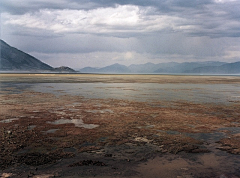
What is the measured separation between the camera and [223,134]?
1533 cm

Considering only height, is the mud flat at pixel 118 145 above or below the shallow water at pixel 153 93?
below

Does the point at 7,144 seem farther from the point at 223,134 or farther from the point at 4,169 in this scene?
the point at 223,134

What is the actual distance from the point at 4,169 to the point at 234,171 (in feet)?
33.9

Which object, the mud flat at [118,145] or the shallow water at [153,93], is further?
the shallow water at [153,93]

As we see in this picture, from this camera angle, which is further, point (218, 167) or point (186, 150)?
point (186, 150)

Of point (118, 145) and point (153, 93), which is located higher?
point (153, 93)

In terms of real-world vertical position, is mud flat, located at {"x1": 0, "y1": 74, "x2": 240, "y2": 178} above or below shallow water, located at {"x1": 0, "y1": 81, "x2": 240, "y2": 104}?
below

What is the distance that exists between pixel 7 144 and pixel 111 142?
6.10m

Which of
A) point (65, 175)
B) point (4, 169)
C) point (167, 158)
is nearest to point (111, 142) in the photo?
point (167, 158)

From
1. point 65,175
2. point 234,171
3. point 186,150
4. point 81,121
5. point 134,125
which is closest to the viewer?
point 65,175

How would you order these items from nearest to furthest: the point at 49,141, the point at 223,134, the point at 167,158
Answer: the point at 167,158, the point at 49,141, the point at 223,134

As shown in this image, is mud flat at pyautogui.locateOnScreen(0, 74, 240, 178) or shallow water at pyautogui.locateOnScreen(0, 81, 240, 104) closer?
mud flat at pyautogui.locateOnScreen(0, 74, 240, 178)

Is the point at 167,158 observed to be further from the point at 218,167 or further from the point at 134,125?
the point at 134,125

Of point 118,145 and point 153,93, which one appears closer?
point 118,145
